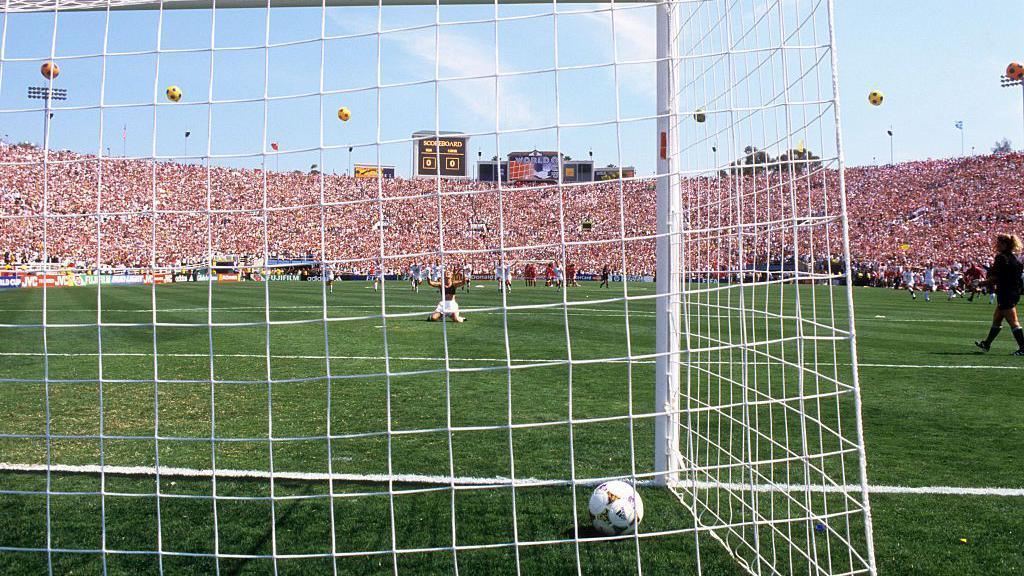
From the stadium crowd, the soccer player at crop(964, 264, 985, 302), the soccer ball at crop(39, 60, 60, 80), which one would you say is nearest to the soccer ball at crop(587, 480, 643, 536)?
the soccer ball at crop(39, 60, 60, 80)

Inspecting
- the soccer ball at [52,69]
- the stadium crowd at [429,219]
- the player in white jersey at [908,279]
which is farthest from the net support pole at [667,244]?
the player in white jersey at [908,279]

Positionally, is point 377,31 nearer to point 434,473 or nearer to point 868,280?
point 434,473

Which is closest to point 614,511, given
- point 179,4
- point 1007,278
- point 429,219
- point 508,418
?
point 508,418

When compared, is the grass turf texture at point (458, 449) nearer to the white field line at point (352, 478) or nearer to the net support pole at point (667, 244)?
the white field line at point (352, 478)

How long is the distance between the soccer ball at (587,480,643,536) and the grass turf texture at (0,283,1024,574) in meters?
0.12

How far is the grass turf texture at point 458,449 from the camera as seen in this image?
12.2ft

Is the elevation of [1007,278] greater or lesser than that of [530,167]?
lesser

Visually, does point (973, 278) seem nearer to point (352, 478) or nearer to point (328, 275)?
point (328, 275)

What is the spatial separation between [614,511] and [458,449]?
2.03 metres

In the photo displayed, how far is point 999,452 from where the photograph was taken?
18.8 ft

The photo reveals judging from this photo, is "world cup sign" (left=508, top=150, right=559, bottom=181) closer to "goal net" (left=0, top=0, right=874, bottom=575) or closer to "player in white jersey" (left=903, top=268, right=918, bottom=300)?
"goal net" (left=0, top=0, right=874, bottom=575)

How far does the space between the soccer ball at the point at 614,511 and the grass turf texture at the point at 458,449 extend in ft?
0.40

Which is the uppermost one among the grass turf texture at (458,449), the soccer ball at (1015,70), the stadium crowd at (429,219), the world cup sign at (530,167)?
the soccer ball at (1015,70)

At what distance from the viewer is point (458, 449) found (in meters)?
5.72
